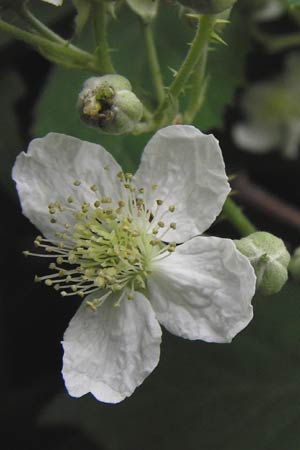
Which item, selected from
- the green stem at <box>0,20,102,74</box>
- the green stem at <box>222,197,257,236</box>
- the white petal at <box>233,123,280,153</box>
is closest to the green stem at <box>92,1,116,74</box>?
the green stem at <box>0,20,102,74</box>

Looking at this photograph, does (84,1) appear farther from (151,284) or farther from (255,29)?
(255,29)

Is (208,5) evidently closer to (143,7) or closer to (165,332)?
(143,7)

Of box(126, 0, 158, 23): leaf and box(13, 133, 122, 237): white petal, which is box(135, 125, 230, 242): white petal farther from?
box(126, 0, 158, 23): leaf

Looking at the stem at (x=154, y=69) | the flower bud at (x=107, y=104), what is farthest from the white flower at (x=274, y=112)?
the flower bud at (x=107, y=104)

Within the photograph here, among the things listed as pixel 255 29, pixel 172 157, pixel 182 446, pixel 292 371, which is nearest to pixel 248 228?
pixel 172 157

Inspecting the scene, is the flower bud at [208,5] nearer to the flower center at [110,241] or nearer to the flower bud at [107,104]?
the flower bud at [107,104]

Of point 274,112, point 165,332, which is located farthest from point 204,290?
point 274,112
